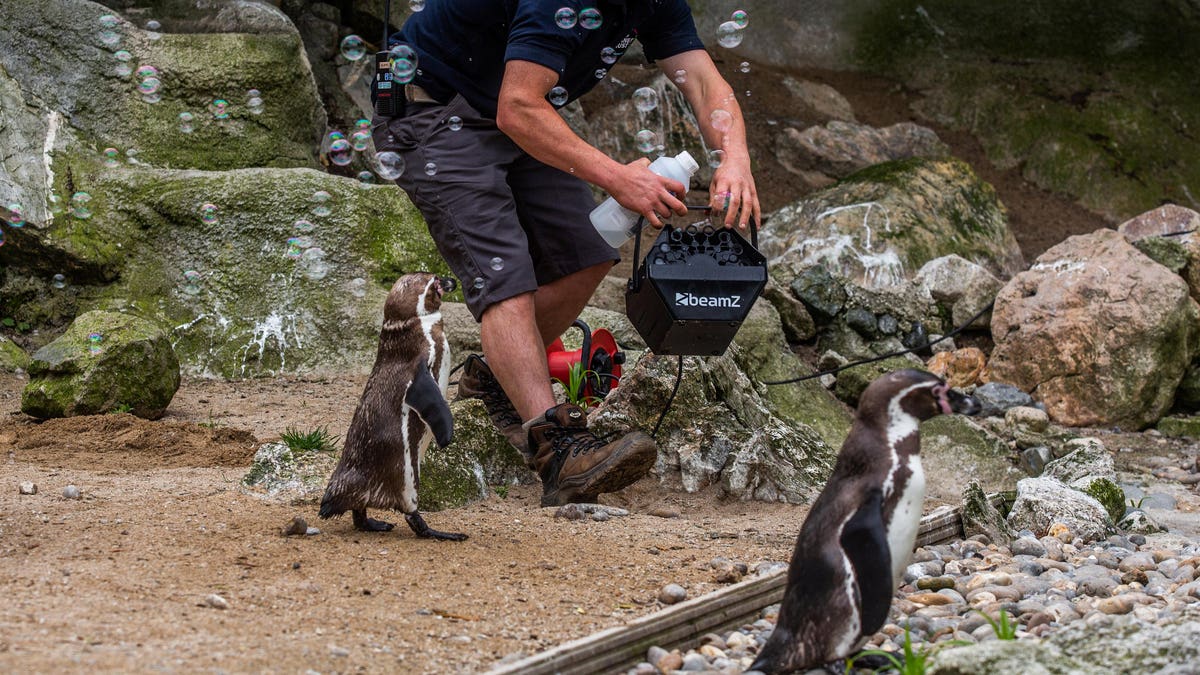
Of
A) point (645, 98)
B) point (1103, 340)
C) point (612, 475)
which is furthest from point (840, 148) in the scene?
point (612, 475)

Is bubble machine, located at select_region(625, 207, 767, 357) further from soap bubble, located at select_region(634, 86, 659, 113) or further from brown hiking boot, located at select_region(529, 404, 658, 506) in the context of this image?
soap bubble, located at select_region(634, 86, 659, 113)

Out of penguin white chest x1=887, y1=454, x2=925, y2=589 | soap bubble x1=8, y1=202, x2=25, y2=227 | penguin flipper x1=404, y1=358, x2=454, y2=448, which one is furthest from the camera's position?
soap bubble x1=8, y1=202, x2=25, y2=227

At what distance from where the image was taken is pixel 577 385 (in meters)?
5.39

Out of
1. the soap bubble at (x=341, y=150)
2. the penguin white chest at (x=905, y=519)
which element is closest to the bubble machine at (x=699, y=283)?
the penguin white chest at (x=905, y=519)

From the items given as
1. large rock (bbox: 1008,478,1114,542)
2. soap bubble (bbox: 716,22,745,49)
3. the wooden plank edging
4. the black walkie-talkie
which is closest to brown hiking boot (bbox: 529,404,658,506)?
the wooden plank edging

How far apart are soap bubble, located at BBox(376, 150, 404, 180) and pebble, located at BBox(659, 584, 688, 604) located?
1924mm

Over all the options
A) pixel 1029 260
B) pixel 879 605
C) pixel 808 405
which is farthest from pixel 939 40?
pixel 879 605

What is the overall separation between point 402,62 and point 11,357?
3439 millimetres

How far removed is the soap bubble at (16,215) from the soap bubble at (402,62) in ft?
10.1

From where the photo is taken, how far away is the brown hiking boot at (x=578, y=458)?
415 cm

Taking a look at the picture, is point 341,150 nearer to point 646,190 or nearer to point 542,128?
point 542,128

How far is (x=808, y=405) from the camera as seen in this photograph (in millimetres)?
6789

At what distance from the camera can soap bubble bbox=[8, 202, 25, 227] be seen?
6.55 meters

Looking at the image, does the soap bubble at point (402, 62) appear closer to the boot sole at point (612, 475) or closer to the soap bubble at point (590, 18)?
the soap bubble at point (590, 18)
